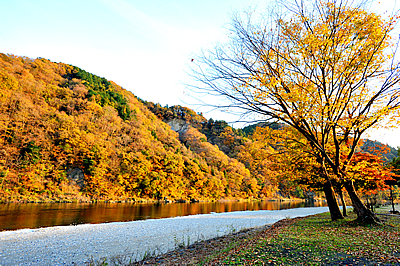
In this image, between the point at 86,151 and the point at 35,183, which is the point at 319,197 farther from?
the point at 35,183

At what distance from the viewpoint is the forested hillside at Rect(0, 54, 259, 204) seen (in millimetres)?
32853

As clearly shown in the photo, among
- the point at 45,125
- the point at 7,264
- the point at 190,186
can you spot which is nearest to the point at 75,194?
the point at 45,125


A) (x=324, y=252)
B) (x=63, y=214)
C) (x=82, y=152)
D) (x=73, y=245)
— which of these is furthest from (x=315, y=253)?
(x=82, y=152)

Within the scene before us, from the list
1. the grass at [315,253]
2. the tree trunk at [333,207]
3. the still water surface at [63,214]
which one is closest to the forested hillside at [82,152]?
the still water surface at [63,214]

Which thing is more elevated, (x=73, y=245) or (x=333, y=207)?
(x=333, y=207)

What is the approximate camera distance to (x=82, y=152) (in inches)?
1577

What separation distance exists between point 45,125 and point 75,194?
15.6 metres

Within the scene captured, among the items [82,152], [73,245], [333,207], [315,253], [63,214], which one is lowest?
[63,214]

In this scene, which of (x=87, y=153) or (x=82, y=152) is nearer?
(x=82, y=152)

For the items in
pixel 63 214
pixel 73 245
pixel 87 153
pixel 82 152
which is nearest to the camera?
pixel 73 245

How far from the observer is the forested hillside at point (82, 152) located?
32853 mm

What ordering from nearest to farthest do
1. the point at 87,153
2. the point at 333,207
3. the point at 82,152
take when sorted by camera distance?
1. the point at 333,207
2. the point at 82,152
3. the point at 87,153

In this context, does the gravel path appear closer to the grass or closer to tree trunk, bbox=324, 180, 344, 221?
the grass

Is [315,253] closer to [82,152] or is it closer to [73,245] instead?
[73,245]
